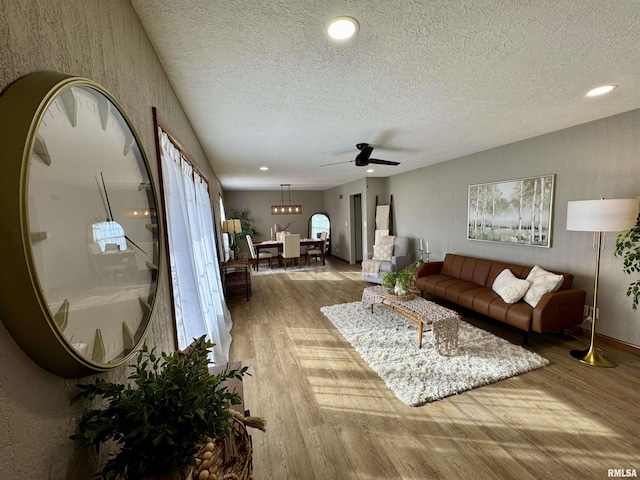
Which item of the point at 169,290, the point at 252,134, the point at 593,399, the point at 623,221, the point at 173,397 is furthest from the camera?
the point at 252,134

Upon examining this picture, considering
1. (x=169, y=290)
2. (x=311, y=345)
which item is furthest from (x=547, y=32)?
(x=311, y=345)

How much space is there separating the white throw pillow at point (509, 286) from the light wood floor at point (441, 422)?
0.54 m

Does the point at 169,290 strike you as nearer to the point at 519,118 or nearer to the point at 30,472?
the point at 30,472

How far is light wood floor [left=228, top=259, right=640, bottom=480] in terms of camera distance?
5.15ft

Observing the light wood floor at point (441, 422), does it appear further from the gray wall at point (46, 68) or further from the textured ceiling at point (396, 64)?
the textured ceiling at point (396, 64)

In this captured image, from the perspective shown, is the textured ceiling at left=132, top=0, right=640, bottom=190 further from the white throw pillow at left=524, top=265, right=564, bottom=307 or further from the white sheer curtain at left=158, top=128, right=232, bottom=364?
the white throw pillow at left=524, top=265, right=564, bottom=307

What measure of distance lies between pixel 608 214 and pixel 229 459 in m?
3.37

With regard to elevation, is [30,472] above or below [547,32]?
below

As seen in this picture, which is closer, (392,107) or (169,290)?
(169,290)

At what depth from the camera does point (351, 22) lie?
1319 mm

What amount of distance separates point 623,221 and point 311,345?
3.16m

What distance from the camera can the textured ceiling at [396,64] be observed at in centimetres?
127

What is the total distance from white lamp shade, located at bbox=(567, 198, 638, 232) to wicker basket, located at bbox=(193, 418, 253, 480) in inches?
127

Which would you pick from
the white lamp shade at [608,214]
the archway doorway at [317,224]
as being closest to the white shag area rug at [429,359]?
the white lamp shade at [608,214]
